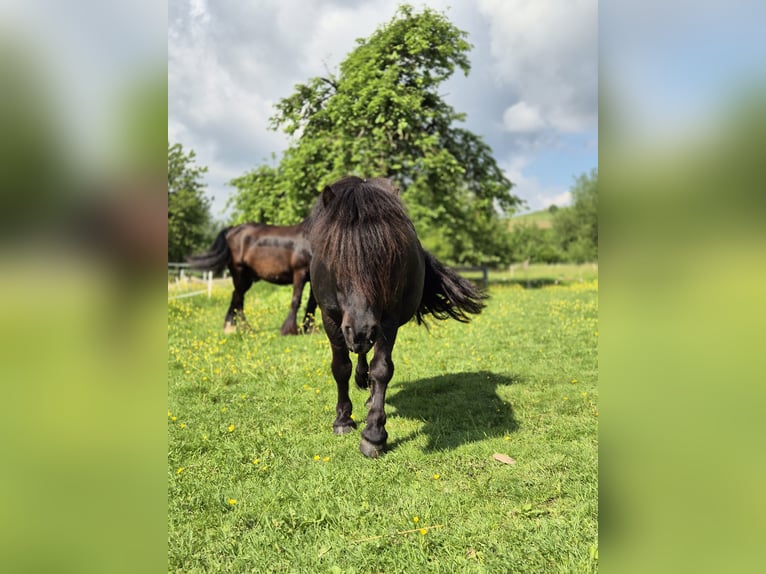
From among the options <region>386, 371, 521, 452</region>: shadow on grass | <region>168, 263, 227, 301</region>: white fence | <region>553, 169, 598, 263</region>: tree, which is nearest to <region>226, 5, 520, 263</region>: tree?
<region>168, 263, 227, 301</region>: white fence

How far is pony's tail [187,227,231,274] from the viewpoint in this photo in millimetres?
10445

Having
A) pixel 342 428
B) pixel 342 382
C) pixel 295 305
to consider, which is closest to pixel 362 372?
pixel 342 382

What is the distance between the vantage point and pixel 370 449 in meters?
3.96

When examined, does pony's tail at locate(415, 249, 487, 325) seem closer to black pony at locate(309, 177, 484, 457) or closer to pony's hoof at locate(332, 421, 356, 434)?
black pony at locate(309, 177, 484, 457)

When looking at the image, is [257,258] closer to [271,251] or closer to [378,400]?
[271,251]

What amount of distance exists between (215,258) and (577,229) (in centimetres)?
4854

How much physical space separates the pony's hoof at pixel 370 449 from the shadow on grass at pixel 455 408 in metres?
0.20

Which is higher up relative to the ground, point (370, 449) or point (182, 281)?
point (182, 281)

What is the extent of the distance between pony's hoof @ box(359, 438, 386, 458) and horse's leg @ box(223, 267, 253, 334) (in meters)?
6.91

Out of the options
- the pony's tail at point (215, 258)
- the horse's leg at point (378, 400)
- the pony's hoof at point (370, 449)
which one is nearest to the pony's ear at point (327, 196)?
the horse's leg at point (378, 400)
